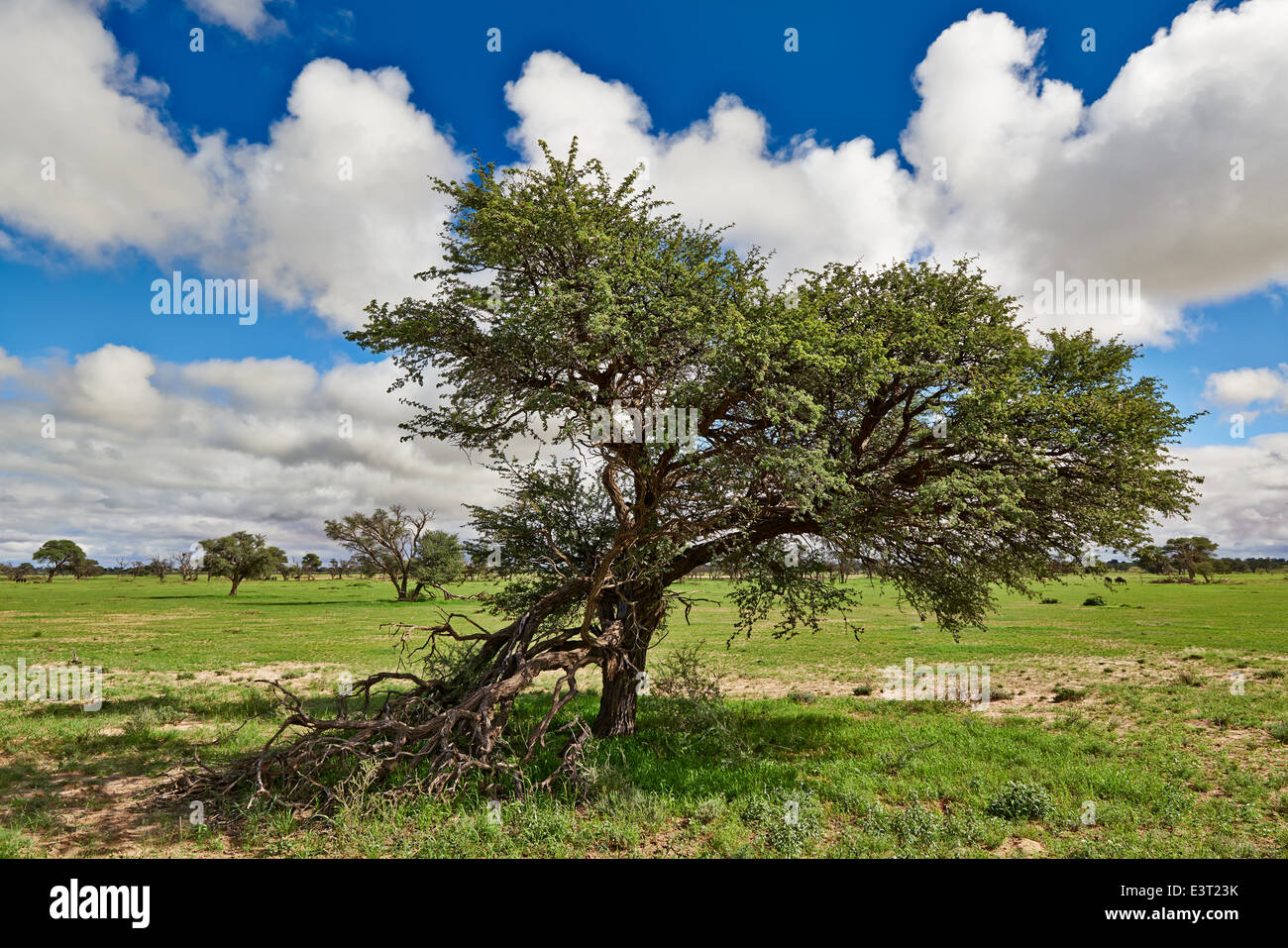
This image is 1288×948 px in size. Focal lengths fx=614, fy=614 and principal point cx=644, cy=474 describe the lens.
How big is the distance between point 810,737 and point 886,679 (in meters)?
11.1

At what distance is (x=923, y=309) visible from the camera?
12.8m

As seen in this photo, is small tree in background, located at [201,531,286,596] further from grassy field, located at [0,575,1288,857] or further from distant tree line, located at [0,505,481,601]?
grassy field, located at [0,575,1288,857]

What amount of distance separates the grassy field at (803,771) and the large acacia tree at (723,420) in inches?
65.1

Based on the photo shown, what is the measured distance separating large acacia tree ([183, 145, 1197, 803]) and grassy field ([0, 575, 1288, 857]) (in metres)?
1.65

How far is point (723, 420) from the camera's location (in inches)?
524

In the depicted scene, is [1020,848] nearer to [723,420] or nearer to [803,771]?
[803,771]

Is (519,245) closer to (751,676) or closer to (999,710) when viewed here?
(999,710)

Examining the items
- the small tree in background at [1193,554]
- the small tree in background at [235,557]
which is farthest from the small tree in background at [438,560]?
the small tree in background at [1193,554]

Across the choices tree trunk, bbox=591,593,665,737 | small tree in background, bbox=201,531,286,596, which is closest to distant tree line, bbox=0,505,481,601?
small tree in background, bbox=201,531,286,596

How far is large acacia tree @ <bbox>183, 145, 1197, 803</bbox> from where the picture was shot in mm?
11156

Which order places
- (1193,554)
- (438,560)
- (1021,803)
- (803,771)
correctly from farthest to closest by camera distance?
(1193,554) < (438,560) < (803,771) < (1021,803)

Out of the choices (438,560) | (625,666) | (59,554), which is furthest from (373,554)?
(59,554)

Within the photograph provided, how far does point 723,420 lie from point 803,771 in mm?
7353

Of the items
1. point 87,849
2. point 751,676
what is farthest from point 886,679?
point 87,849
